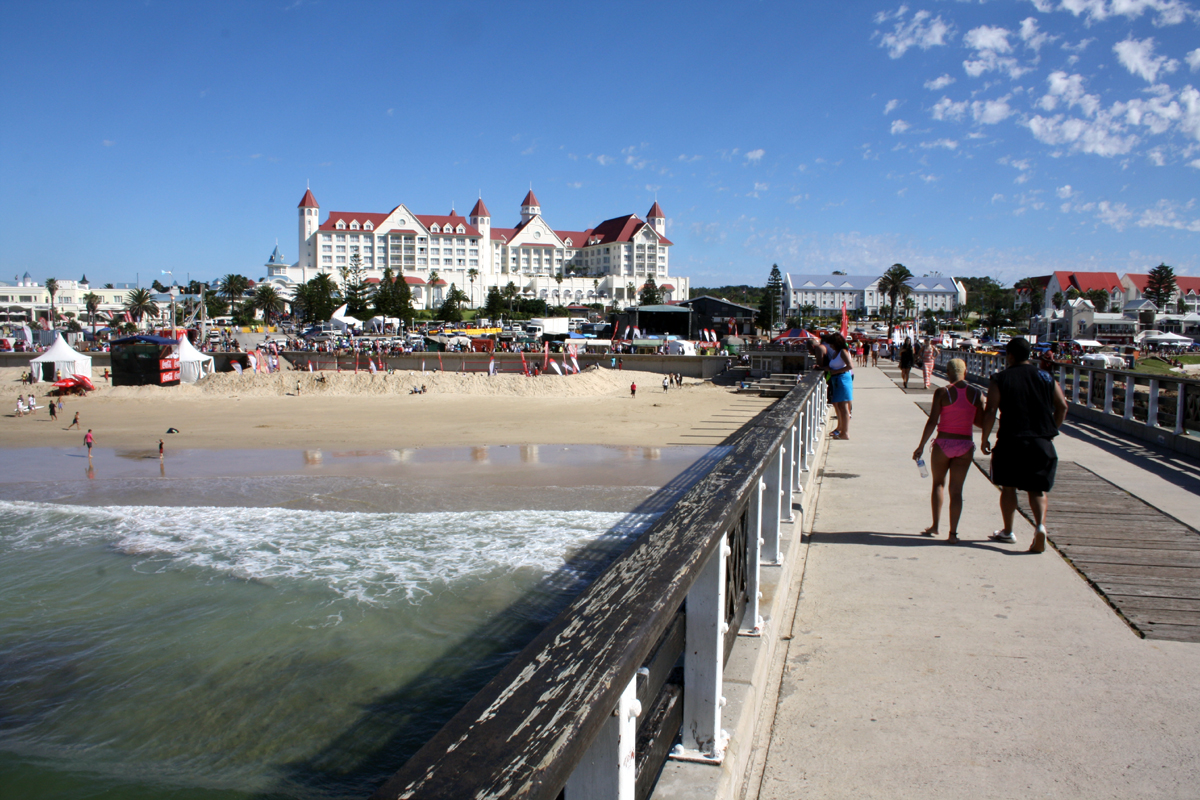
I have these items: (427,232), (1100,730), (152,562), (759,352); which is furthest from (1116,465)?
(427,232)

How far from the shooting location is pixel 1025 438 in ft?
18.2

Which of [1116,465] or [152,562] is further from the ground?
[1116,465]

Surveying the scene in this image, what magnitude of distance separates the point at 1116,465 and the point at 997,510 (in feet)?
11.8

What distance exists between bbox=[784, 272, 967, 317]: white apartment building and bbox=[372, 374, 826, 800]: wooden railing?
149427 mm

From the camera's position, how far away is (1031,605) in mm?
4371

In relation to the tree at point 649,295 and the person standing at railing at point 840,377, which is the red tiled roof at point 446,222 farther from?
the person standing at railing at point 840,377

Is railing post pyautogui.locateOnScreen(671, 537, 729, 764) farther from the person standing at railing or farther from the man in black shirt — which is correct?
the person standing at railing

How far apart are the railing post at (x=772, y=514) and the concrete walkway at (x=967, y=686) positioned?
0.38 meters

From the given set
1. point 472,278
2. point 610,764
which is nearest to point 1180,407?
point 610,764

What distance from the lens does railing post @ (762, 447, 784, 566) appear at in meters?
4.16

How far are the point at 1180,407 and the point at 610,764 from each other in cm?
1206

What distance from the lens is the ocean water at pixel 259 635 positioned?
5.46 meters

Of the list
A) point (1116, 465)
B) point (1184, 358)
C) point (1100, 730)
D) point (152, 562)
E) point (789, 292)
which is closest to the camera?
point (1100, 730)

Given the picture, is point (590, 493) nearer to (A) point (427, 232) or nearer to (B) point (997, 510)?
(B) point (997, 510)
